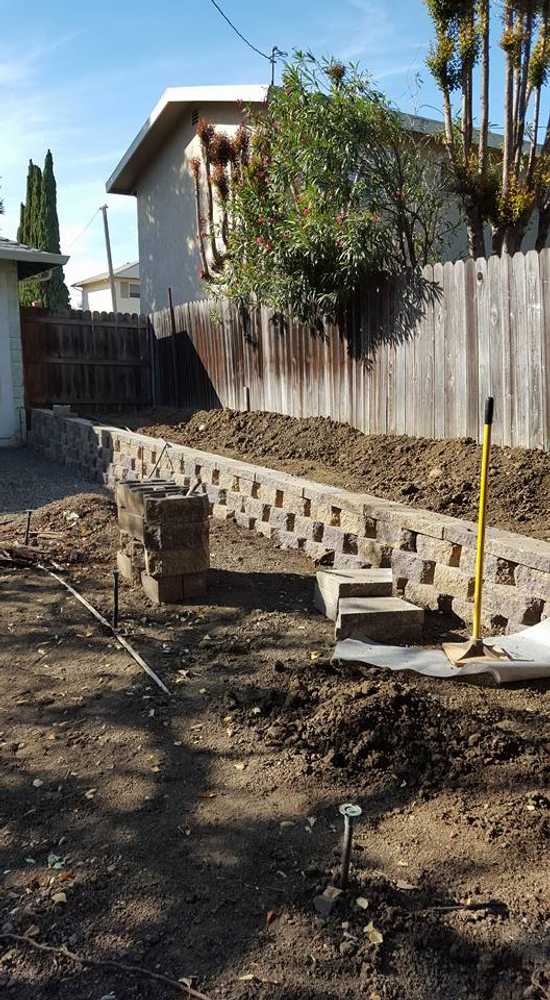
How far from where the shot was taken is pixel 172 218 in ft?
60.5

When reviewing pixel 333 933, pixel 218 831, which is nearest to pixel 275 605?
pixel 218 831

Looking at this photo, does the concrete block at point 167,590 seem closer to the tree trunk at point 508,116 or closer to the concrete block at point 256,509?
the concrete block at point 256,509

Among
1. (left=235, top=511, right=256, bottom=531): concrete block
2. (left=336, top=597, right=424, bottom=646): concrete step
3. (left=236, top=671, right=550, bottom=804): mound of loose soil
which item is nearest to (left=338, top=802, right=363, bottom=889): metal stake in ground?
(left=236, top=671, right=550, bottom=804): mound of loose soil

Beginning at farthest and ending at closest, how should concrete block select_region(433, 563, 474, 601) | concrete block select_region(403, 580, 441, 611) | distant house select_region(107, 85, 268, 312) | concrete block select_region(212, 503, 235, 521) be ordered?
distant house select_region(107, 85, 268, 312)
concrete block select_region(212, 503, 235, 521)
concrete block select_region(403, 580, 441, 611)
concrete block select_region(433, 563, 474, 601)

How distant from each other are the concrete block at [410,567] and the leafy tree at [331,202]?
359 cm

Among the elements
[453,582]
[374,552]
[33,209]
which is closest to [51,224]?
[33,209]

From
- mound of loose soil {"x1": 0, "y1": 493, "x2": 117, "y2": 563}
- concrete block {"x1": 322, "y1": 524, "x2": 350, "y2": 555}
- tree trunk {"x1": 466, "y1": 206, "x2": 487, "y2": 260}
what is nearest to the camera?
concrete block {"x1": 322, "y1": 524, "x2": 350, "y2": 555}

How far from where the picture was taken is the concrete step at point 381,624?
15.8ft

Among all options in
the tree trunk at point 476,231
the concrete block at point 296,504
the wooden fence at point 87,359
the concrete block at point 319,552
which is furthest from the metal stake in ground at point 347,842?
the wooden fence at point 87,359

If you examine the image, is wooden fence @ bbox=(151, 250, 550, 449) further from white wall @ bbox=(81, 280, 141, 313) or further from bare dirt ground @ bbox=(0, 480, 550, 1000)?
white wall @ bbox=(81, 280, 141, 313)

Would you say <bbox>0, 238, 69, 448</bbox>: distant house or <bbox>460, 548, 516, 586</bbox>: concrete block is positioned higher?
<bbox>0, 238, 69, 448</bbox>: distant house

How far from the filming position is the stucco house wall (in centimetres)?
1717

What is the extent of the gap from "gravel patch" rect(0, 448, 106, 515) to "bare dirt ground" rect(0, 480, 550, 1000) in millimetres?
5383

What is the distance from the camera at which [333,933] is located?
2.41 metres
